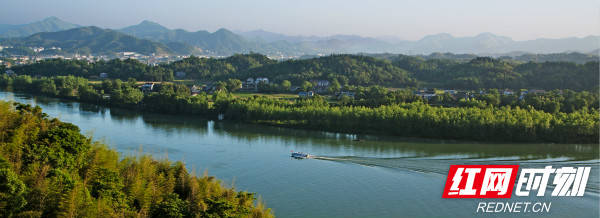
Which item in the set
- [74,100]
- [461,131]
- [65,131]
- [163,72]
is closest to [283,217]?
[65,131]

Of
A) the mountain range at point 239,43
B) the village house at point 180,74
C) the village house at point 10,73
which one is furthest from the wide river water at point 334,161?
the mountain range at point 239,43

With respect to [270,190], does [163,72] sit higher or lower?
higher

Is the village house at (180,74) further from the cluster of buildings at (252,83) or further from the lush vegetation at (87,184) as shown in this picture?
the lush vegetation at (87,184)

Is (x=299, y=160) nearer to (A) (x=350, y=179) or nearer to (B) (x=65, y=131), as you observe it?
(A) (x=350, y=179)

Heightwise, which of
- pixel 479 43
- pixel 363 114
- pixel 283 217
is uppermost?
pixel 479 43

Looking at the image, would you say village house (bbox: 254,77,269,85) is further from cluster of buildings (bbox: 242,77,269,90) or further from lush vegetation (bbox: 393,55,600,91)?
lush vegetation (bbox: 393,55,600,91)

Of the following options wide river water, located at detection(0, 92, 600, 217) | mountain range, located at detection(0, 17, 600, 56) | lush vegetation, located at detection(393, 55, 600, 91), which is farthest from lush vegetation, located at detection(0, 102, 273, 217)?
mountain range, located at detection(0, 17, 600, 56)

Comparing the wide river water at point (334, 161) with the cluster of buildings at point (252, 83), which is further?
the cluster of buildings at point (252, 83)
